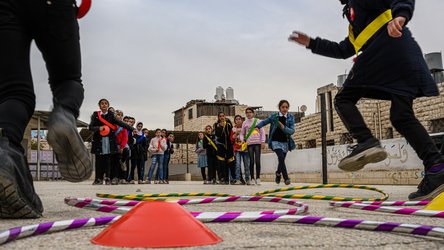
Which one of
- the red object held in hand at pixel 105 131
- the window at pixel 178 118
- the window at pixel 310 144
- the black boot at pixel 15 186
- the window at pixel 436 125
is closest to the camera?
the black boot at pixel 15 186

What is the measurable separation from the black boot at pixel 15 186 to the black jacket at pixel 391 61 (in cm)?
235

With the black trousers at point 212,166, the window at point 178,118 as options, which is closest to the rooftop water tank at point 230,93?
the window at point 178,118

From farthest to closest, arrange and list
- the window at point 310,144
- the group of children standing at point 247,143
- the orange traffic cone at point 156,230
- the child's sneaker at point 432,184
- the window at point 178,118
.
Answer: the window at point 178,118
the window at point 310,144
the group of children standing at point 247,143
the child's sneaker at point 432,184
the orange traffic cone at point 156,230

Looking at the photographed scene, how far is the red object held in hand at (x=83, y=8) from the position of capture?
2270mm

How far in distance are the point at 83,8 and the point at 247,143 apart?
7.13 metres

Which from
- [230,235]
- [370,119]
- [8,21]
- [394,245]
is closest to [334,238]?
[394,245]

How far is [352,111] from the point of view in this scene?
3381 millimetres

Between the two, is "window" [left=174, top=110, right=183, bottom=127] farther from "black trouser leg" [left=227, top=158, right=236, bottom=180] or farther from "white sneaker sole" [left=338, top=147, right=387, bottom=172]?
"white sneaker sole" [left=338, top=147, right=387, bottom=172]

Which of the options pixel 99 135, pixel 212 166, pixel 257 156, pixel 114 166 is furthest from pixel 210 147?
pixel 99 135

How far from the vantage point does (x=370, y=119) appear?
19.7 metres

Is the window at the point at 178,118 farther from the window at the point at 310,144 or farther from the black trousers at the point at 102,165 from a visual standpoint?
the black trousers at the point at 102,165

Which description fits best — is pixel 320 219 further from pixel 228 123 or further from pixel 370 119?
pixel 370 119

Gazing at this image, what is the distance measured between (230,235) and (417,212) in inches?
41.0

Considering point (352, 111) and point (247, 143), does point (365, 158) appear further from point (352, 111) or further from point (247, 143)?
point (247, 143)
